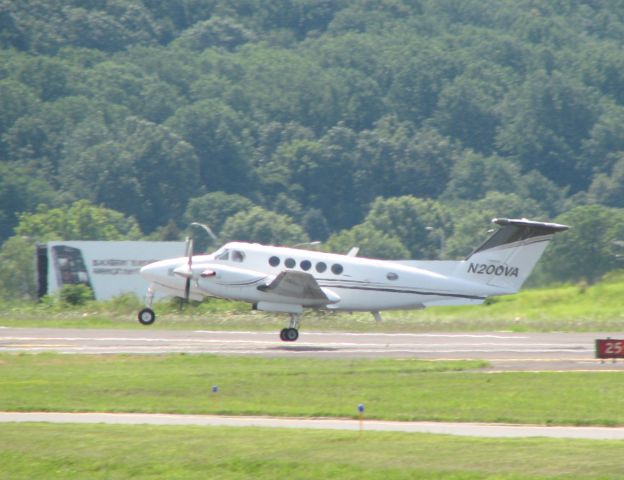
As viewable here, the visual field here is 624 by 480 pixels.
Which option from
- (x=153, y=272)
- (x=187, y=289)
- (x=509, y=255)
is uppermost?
(x=509, y=255)

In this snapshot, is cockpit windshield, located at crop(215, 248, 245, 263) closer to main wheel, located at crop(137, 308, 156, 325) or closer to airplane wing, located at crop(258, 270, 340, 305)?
airplane wing, located at crop(258, 270, 340, 305)

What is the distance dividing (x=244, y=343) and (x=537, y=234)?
899 centimetres

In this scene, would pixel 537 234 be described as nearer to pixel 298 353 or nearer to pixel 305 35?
pixel 298 353

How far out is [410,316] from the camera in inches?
1945

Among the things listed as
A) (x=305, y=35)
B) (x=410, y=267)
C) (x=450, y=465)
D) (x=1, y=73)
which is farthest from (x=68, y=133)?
(x=450, y=465)

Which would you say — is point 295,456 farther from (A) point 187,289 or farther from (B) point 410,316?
(B) point 410,316

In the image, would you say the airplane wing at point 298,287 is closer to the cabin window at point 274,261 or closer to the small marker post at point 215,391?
the cabin window at point 274,261

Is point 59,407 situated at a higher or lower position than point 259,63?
lower

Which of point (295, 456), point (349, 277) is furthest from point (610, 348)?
point (295, 456)

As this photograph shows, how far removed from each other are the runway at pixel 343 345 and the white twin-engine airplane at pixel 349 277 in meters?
1.18

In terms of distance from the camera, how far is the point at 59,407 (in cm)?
2467

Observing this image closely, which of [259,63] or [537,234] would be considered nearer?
[537,234]

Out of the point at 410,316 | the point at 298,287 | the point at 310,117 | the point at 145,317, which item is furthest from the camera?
the point at 310,117

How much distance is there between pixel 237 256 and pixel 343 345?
4.31 meters
